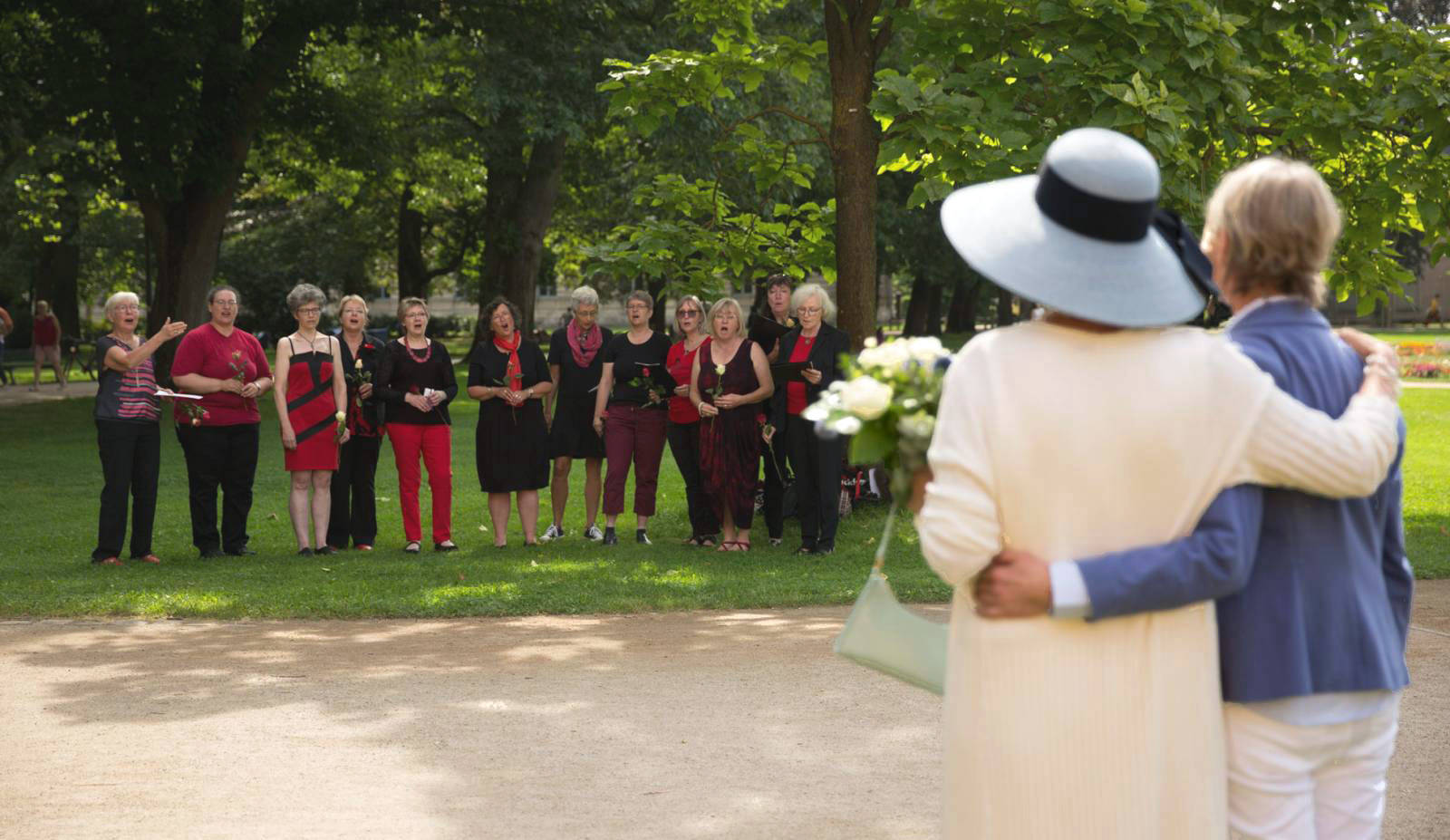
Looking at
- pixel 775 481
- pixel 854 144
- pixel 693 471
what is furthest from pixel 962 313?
pixel 693 471

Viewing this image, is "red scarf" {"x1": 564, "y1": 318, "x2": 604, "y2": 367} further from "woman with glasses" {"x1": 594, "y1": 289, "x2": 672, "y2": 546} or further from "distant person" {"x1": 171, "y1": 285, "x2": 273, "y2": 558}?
"distant person" {"x1": 171, "y1": 285, "x2": 273, "y2": 558}

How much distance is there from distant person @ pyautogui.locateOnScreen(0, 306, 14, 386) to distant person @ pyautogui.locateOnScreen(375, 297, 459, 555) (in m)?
12.3

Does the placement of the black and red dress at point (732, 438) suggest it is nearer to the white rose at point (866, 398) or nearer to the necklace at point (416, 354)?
the necklace at point (416, 354)

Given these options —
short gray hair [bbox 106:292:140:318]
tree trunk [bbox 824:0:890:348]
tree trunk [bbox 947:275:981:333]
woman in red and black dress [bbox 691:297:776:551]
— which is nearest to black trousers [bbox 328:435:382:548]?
short gray hair [bbox 106:292:140:318]

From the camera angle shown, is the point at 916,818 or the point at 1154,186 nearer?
the point at 1154,186

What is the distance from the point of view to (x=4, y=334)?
27312 mm

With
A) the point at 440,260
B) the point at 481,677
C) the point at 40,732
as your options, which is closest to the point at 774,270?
the point at 481,677

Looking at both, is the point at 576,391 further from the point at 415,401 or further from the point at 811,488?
the point at 811,488

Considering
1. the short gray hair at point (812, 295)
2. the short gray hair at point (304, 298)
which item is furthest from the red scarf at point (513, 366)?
the short gray hair at point (812, 295)

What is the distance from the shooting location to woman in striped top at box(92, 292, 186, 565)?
11.5 m

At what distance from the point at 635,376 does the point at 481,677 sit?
17.1 feet

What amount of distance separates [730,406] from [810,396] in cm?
66

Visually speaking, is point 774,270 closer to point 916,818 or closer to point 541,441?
point 541,441

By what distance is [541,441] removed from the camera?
12.5 meters
